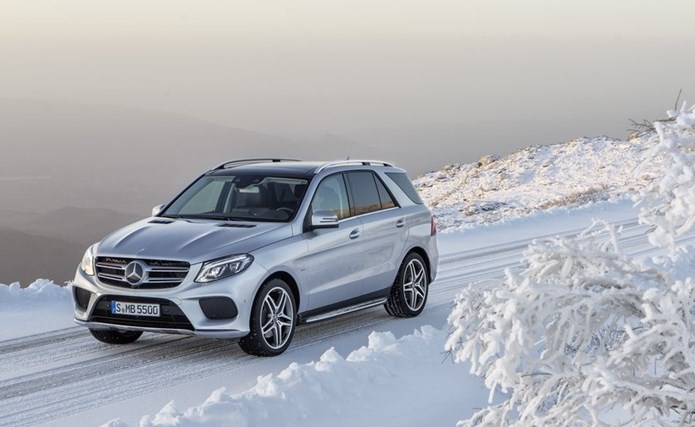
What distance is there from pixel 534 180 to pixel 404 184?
3055cm

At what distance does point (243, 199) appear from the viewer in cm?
1123

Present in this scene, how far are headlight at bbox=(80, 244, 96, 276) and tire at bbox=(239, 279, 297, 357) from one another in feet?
5.18

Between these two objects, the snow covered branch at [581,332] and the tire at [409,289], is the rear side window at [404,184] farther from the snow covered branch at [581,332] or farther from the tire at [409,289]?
the snow covered branch at [581,332]

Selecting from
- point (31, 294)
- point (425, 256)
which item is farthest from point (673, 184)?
point (31, 294)

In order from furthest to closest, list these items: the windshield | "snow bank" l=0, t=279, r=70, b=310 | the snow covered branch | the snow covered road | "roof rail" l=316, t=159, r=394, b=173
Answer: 1. "snow bank" l=0, t=279, r=70, b=310
2. "roof rail" l=316, t=159, r=394, b=173
3. the windshield
4. the snow covered road
5. the snow covered branch

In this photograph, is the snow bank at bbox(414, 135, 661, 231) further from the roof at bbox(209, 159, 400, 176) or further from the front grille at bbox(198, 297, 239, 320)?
the front grille at bbox(198, 297, 239, 320)

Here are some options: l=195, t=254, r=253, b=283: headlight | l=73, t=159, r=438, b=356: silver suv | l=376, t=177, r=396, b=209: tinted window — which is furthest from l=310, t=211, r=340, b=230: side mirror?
l=376, t=177, r=396, b=209: tinted window

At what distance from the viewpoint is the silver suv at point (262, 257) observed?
992cm

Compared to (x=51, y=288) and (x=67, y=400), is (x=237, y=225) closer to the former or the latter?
(x=67, y=400)

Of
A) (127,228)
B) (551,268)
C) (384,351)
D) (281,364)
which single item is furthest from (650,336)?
(127,228)

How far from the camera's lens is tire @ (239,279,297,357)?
33.0 feet

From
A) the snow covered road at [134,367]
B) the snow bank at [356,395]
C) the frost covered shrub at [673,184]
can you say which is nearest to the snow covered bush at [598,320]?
the frost covered shrub at [673,184]

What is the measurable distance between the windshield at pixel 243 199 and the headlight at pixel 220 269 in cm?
95

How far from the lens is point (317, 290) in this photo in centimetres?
1078
